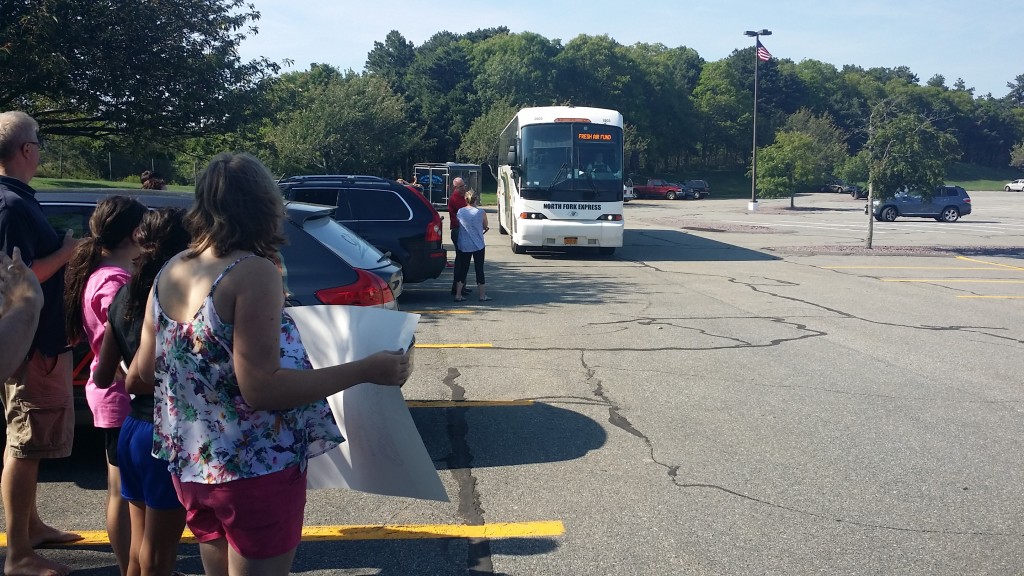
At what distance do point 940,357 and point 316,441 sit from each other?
824 cm

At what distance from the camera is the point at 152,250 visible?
122 inches

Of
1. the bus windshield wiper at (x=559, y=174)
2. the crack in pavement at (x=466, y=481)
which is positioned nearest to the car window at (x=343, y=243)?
the crack in pavement at (x=466, y=481)

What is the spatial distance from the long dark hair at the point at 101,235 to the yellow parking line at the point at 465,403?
137 inches

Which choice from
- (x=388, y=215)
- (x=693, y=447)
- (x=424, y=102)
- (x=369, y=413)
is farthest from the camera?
(x=424, y=102)

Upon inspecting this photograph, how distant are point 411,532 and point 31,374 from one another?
1966 millimetres

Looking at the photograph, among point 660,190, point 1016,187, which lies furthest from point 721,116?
point 660,190

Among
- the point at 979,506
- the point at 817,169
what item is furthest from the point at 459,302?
the point at 817,169

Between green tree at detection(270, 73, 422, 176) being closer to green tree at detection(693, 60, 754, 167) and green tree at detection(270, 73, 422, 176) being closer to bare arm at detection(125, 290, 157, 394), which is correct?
bare arm at detection(125, 290, 157, 394)

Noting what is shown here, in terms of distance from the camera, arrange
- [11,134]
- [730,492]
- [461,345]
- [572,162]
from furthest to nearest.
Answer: [572,162]
[461,345]
[730,492]
[11,134]

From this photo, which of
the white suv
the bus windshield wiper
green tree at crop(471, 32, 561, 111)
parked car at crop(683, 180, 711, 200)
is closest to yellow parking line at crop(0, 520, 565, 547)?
the bus windshield wiper

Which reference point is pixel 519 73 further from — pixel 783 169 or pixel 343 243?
pixel 343 243

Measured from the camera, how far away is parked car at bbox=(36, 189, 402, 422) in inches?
221

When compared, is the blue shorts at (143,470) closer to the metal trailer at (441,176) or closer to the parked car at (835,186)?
the metal trailer at (441,176)

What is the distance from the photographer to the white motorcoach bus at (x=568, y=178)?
754 inches
